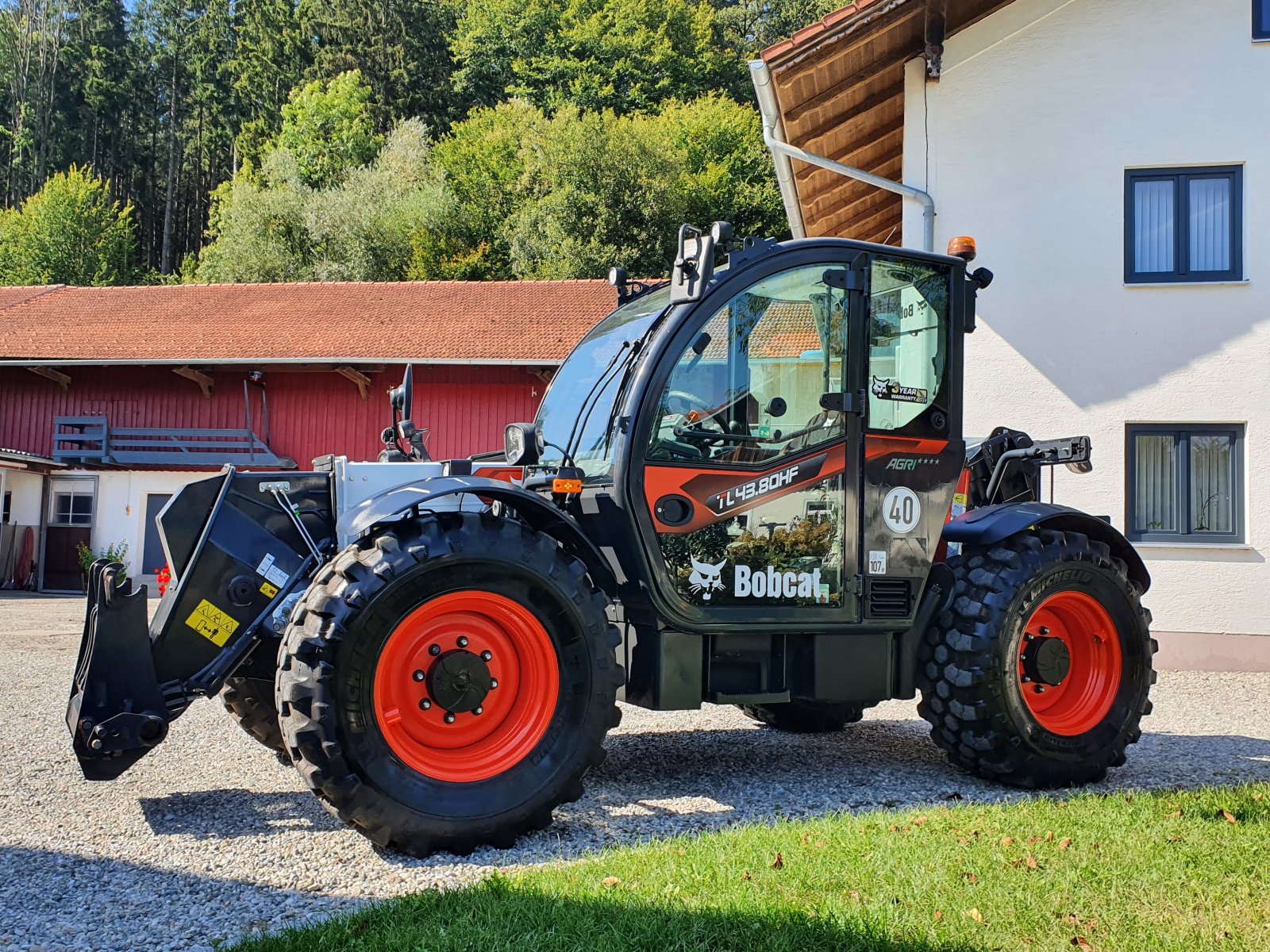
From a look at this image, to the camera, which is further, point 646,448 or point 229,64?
point 229,64

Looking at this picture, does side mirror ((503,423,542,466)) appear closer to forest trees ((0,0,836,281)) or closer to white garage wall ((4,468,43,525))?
white garage wall ((4,468,43,525))

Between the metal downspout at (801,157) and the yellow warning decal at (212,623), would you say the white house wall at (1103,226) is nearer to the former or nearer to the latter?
the metal downspout at (801,157)

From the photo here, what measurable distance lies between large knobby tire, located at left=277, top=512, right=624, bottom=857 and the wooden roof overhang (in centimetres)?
775

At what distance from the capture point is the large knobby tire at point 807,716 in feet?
22.6

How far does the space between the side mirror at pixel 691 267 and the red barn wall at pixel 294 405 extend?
18.0m

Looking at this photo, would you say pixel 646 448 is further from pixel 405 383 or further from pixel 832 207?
pixel 832 207

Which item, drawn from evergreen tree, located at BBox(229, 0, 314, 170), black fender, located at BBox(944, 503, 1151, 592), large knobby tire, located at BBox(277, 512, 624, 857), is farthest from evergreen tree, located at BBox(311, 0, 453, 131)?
large knobby tire, located at BBox(277, 512, 624, 857)

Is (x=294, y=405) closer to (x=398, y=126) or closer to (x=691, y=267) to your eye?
(x=691, y=267)

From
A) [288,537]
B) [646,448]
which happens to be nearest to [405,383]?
[288,537]

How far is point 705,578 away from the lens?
499cm

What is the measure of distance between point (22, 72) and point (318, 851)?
62820 mm

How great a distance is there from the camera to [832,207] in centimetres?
1553

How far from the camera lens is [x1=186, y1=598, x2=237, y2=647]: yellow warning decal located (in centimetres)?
459

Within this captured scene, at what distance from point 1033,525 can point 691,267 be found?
7.58ft
